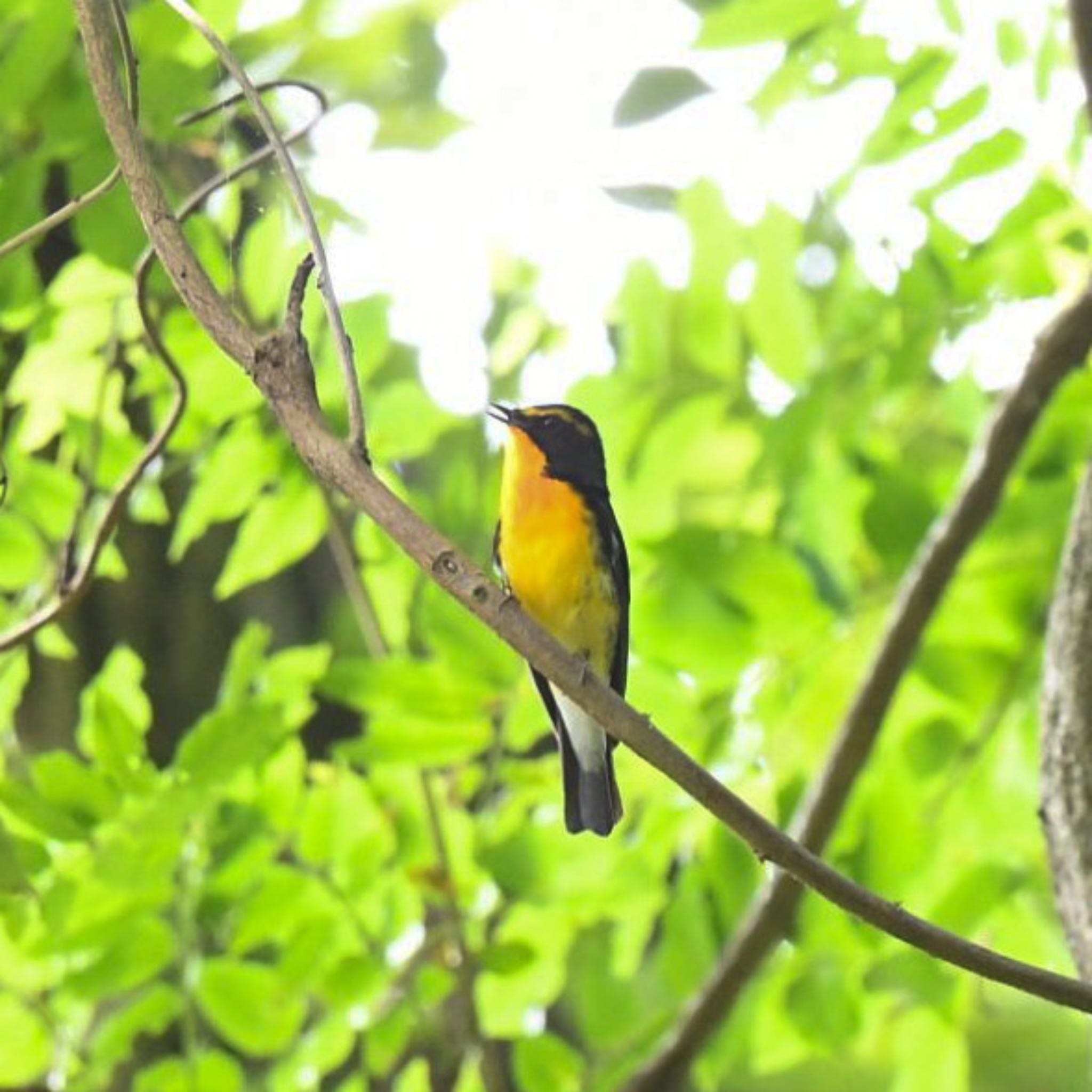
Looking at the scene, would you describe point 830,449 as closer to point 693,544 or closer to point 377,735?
point 693,544

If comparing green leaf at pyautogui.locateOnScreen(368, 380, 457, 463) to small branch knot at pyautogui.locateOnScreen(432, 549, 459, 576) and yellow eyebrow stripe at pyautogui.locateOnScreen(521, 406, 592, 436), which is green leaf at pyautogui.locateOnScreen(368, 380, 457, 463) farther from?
small branch knot at pyautogui.locateOnScreen(432, 549, 459, 576)

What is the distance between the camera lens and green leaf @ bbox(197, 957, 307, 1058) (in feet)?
8.95

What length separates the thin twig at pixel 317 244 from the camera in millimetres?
1357

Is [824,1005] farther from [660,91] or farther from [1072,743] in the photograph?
[660,91]

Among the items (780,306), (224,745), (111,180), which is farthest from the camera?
(780,306)

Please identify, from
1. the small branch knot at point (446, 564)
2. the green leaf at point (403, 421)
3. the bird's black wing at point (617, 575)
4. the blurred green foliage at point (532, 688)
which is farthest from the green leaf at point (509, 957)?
the small branch knot at point (446, 564)

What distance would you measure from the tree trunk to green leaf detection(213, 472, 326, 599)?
1043mm

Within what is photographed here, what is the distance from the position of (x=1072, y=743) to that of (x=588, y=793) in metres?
0.56

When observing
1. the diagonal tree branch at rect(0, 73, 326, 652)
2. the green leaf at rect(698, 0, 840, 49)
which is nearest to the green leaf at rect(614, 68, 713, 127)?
the green leaf at rect(698, 0, 840, 49)

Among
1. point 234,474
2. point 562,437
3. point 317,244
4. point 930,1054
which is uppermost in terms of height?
point 317,244

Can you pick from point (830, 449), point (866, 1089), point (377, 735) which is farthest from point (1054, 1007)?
point (377, 735)

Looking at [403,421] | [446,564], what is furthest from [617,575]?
[446,564]

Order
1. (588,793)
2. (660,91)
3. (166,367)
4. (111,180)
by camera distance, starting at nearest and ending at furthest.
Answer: (111,180)
(166,367)
(588,793)
(660,91)

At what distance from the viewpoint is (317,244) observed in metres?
1.43
